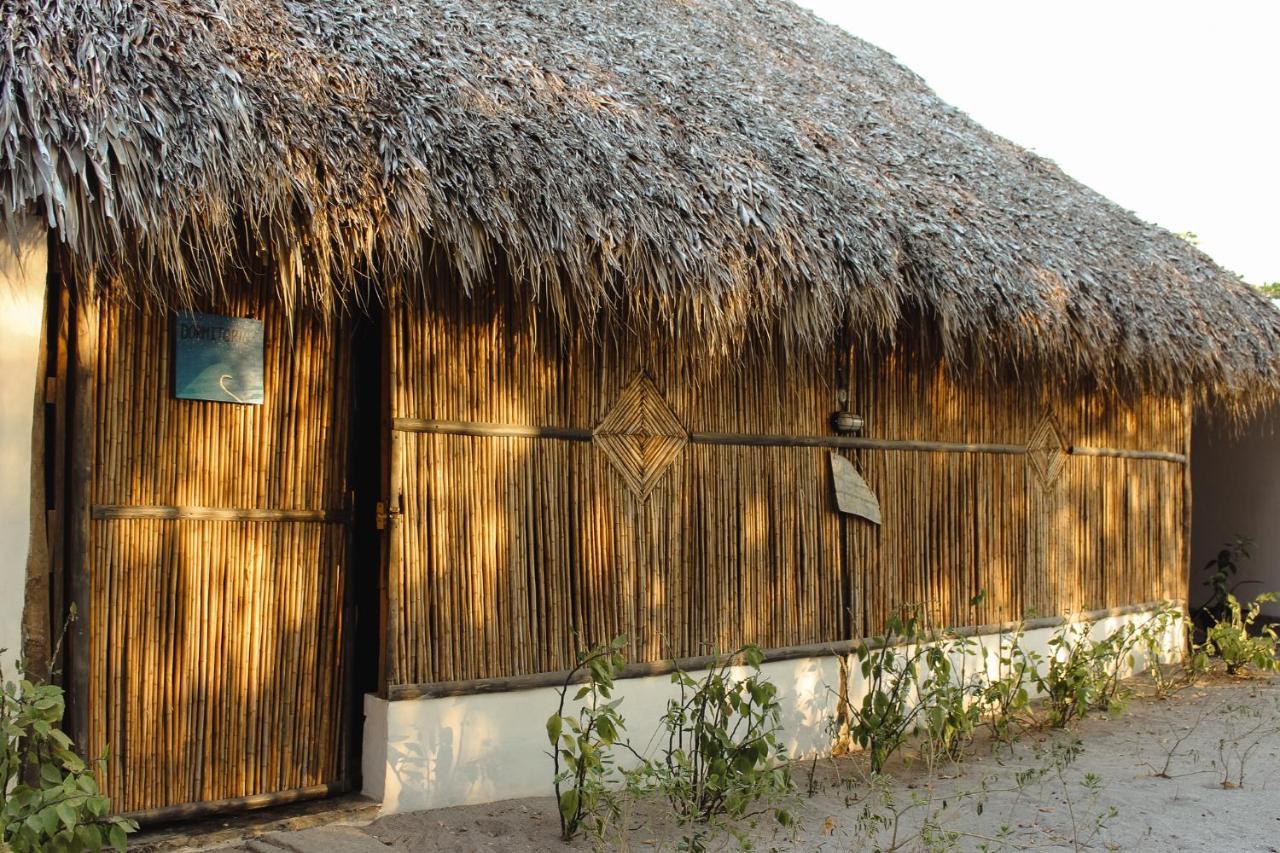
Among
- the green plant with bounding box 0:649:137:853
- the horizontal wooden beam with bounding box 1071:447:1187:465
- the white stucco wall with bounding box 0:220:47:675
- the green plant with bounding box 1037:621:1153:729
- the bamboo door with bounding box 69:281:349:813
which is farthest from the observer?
the horizontal wooden beam with bounding box 1071:447:1187:465

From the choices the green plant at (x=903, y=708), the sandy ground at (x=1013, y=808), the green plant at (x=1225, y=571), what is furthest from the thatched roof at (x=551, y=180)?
the green plant at (x=1225, y=571)

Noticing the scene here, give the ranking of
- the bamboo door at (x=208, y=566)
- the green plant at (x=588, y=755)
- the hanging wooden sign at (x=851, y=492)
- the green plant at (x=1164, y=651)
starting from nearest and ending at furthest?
the bamboo door at (x=208, y=566) < the green plant at (x=588, y=755) < the hanging wooden sign at (x=851, y=492) < the green plant at (x=1164, y=651)

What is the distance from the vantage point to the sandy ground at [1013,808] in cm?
375

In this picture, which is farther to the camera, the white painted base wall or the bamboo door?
the white painted base wall

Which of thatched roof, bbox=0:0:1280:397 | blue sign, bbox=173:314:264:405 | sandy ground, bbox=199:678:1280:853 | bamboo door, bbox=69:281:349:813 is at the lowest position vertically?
sandy ground, bbox=199:678:1280:853

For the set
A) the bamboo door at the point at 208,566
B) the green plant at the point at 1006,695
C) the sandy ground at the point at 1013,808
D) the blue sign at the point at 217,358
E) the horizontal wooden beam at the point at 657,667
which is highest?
the blue sign at the point at 217,358

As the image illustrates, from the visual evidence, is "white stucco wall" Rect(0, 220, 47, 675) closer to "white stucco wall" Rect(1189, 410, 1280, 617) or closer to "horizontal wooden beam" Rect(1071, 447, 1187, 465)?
"horizontal wooden beam" Rect(1071, 447, 1187, 465)

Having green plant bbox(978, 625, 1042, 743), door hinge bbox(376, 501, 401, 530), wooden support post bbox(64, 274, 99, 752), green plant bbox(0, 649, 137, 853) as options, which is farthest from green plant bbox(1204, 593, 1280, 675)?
green plant bbox(0, 649, 137, 853)

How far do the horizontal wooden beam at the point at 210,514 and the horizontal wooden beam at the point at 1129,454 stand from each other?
445 centimetres

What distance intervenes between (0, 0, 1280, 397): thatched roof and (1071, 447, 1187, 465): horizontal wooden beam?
0.42 m

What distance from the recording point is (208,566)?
12.0 ft

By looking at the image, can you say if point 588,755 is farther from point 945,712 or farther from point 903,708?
point 945,712

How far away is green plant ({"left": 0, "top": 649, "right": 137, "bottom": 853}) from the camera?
267cm

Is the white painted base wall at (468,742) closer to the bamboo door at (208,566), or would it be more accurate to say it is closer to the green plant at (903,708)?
the bamboo door at (208,566)
